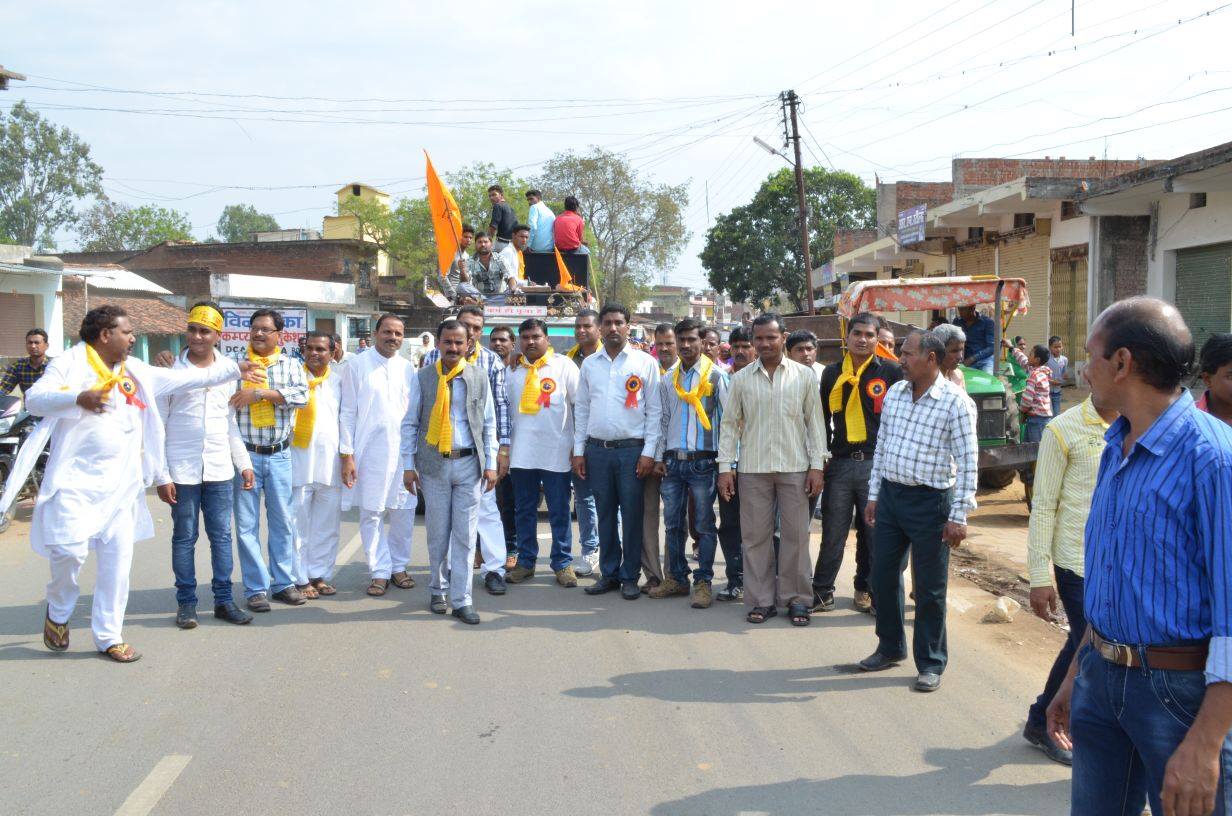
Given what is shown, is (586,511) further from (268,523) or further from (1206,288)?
(1206,288)

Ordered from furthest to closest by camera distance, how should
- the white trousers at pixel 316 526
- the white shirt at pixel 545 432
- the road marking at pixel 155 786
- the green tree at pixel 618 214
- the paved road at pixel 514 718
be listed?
the green tree at pixel 618 214, the white shirt at pixel 545 432, the white trousers at pixel 316 526, the paved road at pixel 514 718, the road marking at pixel 155 786

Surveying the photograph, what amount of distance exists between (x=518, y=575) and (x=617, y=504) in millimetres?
1058

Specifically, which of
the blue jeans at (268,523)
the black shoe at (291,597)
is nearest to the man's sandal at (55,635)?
the blue jeans at (268,523)

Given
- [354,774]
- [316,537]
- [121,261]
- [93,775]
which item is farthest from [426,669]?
[121,261]

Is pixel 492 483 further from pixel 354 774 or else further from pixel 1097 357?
pixel 1097 357

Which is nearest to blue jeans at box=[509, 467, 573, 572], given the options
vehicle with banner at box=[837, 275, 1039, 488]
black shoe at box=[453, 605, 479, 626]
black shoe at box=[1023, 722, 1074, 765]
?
black shoe at box=[453, 605, 479, 626]

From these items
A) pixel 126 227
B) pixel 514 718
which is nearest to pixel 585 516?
pixel 514 718

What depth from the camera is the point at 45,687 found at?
529 cm

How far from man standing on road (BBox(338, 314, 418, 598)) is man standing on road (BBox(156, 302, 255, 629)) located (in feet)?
3.84

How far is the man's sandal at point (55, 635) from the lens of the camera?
5.83 meters

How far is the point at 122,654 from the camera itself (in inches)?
226

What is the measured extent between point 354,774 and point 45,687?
2.24m

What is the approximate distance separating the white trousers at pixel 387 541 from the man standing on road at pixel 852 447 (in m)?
3.20

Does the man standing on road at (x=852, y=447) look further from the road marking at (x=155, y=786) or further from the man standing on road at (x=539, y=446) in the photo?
the road marking at (x=155, y=786)
